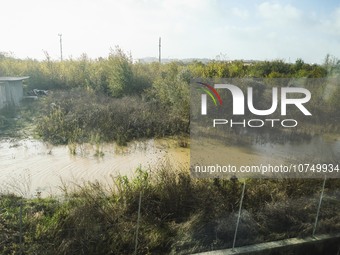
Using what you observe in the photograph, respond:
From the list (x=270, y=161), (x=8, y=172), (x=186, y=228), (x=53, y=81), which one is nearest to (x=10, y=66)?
(x=53, y=81)

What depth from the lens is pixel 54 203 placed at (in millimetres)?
5223

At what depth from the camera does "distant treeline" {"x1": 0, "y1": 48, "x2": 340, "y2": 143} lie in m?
11.8

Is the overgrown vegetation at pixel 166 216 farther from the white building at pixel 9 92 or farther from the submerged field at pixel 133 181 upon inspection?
the white building at pixel 9 92

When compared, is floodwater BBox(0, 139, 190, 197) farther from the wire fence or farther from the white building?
the white building

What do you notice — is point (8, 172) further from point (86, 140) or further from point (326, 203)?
point (326, 203)

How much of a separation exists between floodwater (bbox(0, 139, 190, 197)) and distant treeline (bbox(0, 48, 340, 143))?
83 centimetres

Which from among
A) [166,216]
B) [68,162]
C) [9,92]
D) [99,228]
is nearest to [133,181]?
[166,216]

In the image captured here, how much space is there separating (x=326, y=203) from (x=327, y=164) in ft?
6.71

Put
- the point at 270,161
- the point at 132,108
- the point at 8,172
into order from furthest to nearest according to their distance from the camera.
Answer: the point at 132,108
the point at 270,161
the point at 8,172

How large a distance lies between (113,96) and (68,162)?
27.5 ft

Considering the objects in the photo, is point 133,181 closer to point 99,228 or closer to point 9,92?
point 99,228

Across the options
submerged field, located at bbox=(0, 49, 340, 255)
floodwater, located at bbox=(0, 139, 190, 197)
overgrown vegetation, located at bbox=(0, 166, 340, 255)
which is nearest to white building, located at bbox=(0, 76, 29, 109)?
submerged field, located at bbox=(0, 49, 340, 255)

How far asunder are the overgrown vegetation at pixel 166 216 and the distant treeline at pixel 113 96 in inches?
231

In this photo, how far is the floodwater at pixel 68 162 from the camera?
7285 millimetres
